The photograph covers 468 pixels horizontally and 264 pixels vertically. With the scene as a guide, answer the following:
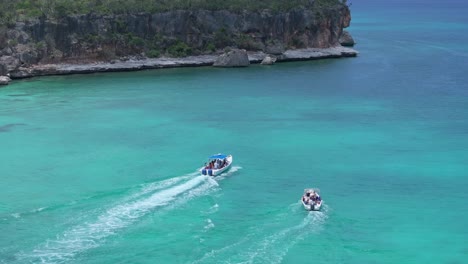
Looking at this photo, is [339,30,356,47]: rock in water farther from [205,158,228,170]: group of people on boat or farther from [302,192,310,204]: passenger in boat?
[302,192,310,204]: passenger in boat

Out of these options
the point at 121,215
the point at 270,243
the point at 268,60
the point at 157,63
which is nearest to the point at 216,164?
the point at 121,215

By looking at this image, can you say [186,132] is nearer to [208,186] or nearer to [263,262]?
[208,186]

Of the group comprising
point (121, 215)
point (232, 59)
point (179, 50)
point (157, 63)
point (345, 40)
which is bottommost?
point (121, 215)

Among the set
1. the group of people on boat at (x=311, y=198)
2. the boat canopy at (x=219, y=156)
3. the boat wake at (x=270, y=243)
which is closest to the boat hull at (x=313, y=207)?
the group of people on boat at (x=311, y=198)

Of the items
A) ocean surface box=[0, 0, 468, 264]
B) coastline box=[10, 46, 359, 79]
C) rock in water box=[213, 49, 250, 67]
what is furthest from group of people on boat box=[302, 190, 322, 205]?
rock in water box=[213, 49, 250, 67]

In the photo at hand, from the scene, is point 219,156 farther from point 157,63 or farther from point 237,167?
point 157,63

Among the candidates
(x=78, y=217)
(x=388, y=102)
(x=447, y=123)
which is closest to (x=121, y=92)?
(x=388, y=102)
